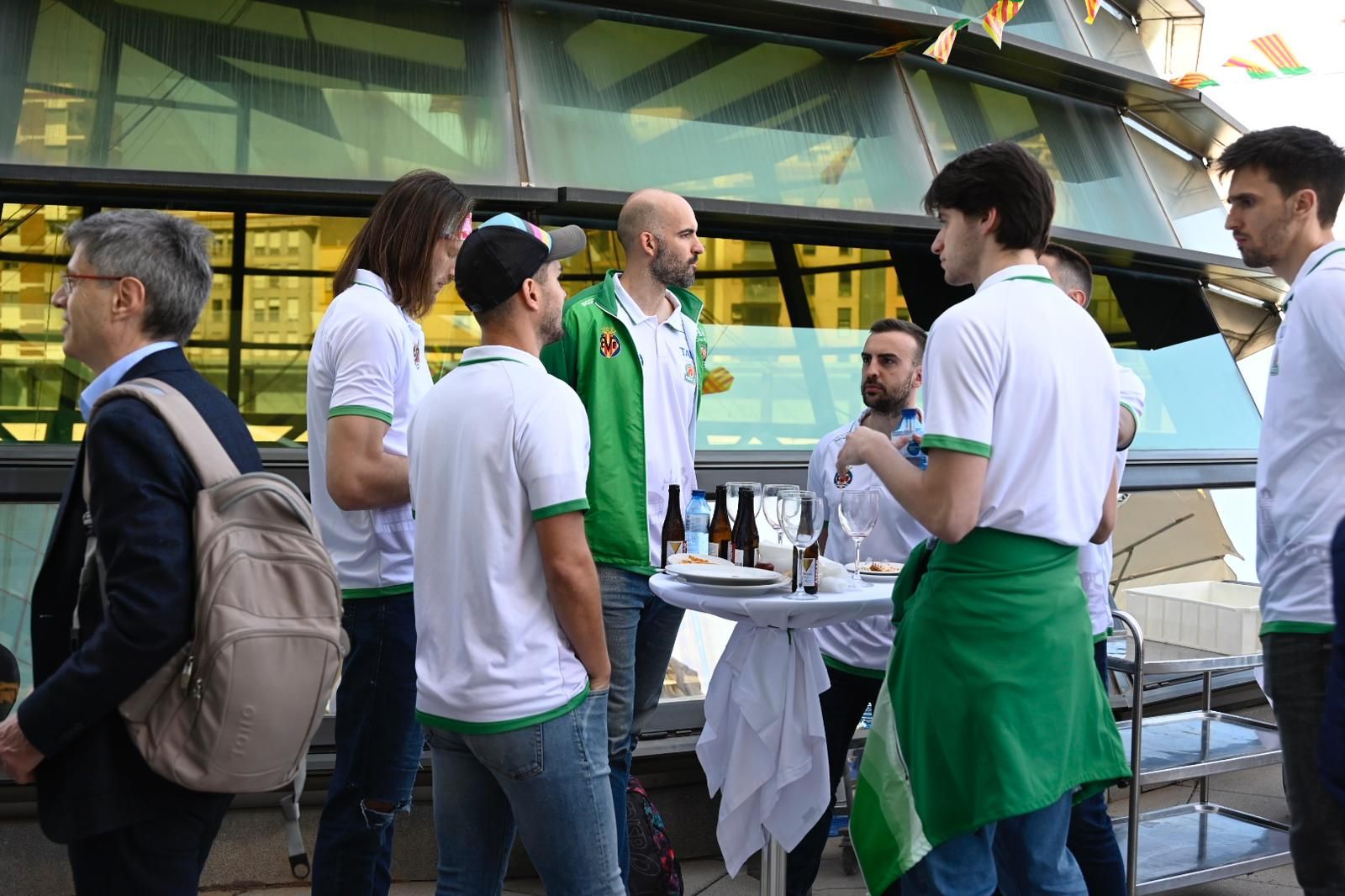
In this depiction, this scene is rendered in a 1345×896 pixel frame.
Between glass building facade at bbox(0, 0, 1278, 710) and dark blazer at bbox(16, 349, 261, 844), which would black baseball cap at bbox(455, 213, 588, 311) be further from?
glass building facade at bbox(0, 0, 1278, 710)

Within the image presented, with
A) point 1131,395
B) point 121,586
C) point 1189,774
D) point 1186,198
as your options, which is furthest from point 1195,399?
point 121,586

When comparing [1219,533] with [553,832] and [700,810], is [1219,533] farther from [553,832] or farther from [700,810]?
[553,832]

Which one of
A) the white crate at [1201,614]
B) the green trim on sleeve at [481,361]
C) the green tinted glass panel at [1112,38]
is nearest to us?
the green trim on sleeve at [481,361]

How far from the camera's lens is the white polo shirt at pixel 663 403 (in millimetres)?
4547

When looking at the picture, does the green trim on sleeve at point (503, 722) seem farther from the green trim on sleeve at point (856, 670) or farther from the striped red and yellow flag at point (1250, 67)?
the striped red and yellow flag at point (1250, 67)

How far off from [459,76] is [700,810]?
132 inches

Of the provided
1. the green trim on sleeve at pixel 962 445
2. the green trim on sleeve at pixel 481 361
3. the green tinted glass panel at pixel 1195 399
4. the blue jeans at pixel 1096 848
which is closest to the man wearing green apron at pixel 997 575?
the green trim on sleeve at pixel 962 445

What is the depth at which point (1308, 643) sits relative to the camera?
318cm

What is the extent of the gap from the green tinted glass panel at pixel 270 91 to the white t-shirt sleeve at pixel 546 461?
116 inches

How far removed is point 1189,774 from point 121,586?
163 inches

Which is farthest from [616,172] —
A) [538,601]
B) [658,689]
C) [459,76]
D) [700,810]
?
[538,601]

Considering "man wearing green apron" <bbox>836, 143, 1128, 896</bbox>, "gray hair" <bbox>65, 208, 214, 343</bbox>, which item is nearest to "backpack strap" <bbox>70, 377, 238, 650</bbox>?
"gray hair" <bbox>65, 208, 214, 343</bbox>

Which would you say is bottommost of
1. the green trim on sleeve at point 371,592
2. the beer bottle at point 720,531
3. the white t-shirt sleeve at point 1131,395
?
the green trim on sleeve at point 371,592

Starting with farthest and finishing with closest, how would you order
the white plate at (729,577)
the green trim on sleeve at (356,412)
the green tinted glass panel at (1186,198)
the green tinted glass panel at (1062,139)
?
1. the green tinted glass panel at (1186,198)
2. the green tinted glass panel at (1062,139)
3. the white plate at (729,577)
4. the green trim on sleeve at (356,412)
